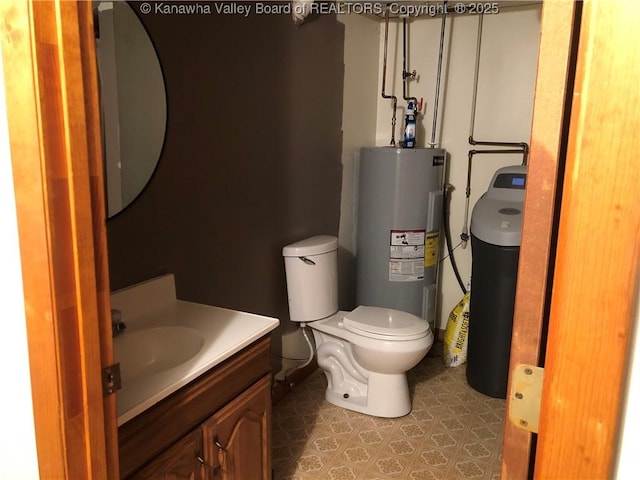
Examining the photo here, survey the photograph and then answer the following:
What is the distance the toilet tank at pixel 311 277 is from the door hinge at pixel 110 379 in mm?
1560

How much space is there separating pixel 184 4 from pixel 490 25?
75.4 inches

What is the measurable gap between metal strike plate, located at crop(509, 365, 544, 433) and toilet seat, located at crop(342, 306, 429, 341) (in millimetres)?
1762

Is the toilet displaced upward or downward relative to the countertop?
downward

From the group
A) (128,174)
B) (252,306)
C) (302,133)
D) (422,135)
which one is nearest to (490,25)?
(422,135)

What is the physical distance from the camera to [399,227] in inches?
118

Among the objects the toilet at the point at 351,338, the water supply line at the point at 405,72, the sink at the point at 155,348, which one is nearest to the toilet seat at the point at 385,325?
the toilet at the point at 351,338

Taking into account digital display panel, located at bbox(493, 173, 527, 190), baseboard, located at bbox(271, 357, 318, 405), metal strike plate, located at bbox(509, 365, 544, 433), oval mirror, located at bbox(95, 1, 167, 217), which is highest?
oval mirror, located at bbox(95, 1, 167, 217)

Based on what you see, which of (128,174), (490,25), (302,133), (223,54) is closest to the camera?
(128,174)

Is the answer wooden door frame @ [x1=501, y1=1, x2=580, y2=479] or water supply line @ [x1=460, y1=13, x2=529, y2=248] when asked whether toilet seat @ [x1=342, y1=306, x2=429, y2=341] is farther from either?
wooden door frame @ [x1=501, y1=1, x2=580, y2=479]

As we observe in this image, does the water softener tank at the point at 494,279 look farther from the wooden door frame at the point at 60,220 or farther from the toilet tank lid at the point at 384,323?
the wooden door frame at the point at 60,220

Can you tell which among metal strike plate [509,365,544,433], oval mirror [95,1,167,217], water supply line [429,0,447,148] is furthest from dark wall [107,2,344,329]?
metal strike plate [509,365,544,433]

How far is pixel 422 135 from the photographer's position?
332cm

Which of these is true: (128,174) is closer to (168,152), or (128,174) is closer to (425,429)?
(168,152)

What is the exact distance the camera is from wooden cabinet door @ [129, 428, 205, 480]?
1269 millimetres
